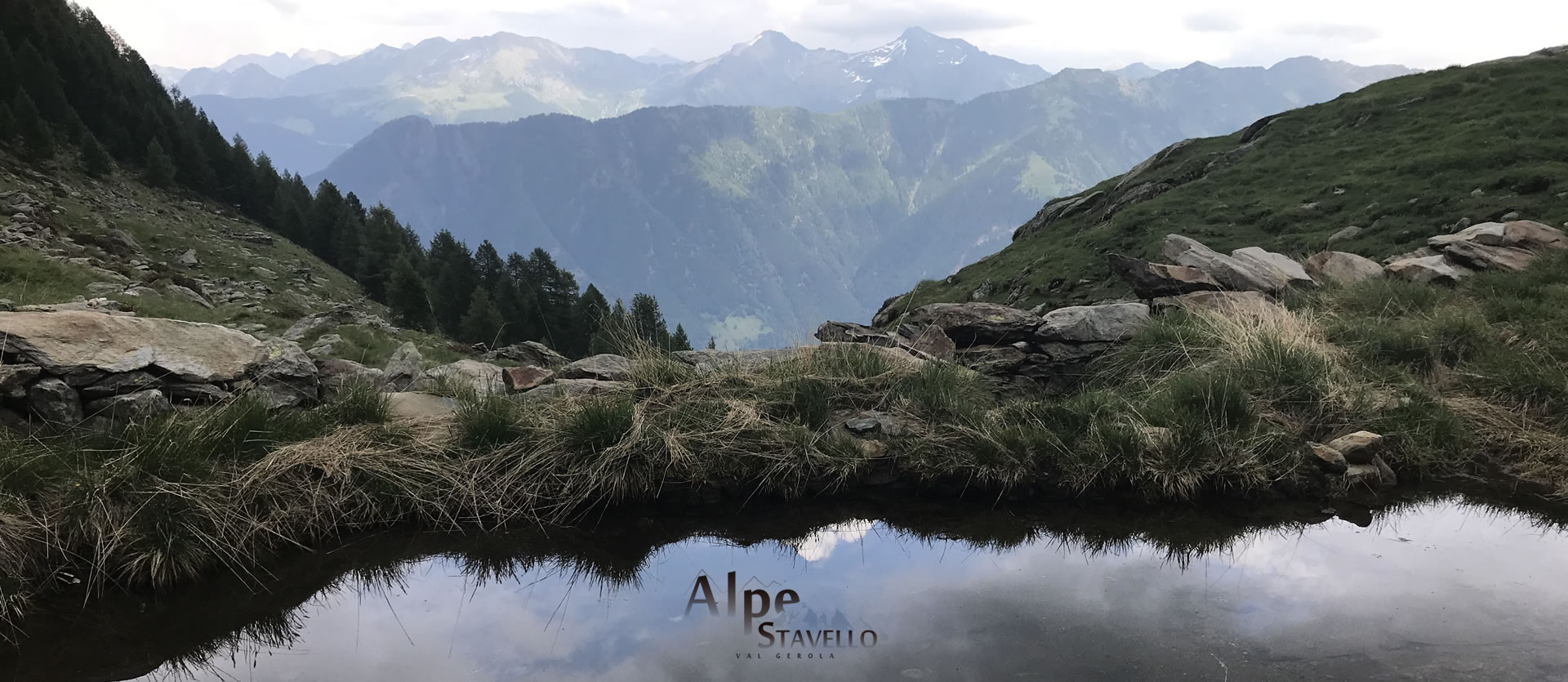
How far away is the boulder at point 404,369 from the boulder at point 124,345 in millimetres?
1538

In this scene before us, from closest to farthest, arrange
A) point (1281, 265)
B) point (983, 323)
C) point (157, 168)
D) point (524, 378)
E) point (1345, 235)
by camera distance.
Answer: point (524, 378), point (983, 323), point (1281, 265), point (1345, 235), point (157, 168)

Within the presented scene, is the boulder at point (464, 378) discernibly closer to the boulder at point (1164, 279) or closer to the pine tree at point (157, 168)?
the boulder at point (1164, 279)

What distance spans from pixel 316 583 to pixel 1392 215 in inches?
995

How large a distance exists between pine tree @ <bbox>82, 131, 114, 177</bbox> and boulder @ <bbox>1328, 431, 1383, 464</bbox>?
56.6 metres

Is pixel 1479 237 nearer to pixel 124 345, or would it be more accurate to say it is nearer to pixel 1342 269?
pixel 1342 269

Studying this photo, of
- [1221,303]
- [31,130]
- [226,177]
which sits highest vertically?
[226,177]

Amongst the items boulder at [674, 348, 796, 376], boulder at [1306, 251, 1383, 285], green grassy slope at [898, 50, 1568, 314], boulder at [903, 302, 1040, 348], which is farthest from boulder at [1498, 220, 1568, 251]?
boulder at [674, 348, 796, 376]

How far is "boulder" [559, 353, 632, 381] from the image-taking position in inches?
387

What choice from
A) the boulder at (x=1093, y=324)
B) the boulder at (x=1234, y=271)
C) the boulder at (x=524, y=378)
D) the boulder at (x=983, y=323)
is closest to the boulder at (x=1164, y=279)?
the boulder at (x=1234, y=271)

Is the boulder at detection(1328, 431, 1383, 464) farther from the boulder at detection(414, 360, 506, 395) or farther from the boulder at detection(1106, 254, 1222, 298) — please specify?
the boulder at detection(414, 360, 506, 395)

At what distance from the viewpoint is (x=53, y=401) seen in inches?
275

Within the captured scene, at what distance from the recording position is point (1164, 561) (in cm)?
562

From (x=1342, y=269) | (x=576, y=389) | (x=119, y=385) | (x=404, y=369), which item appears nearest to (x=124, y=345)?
(x=119, y=385)

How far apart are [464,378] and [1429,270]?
1511 centimetres
